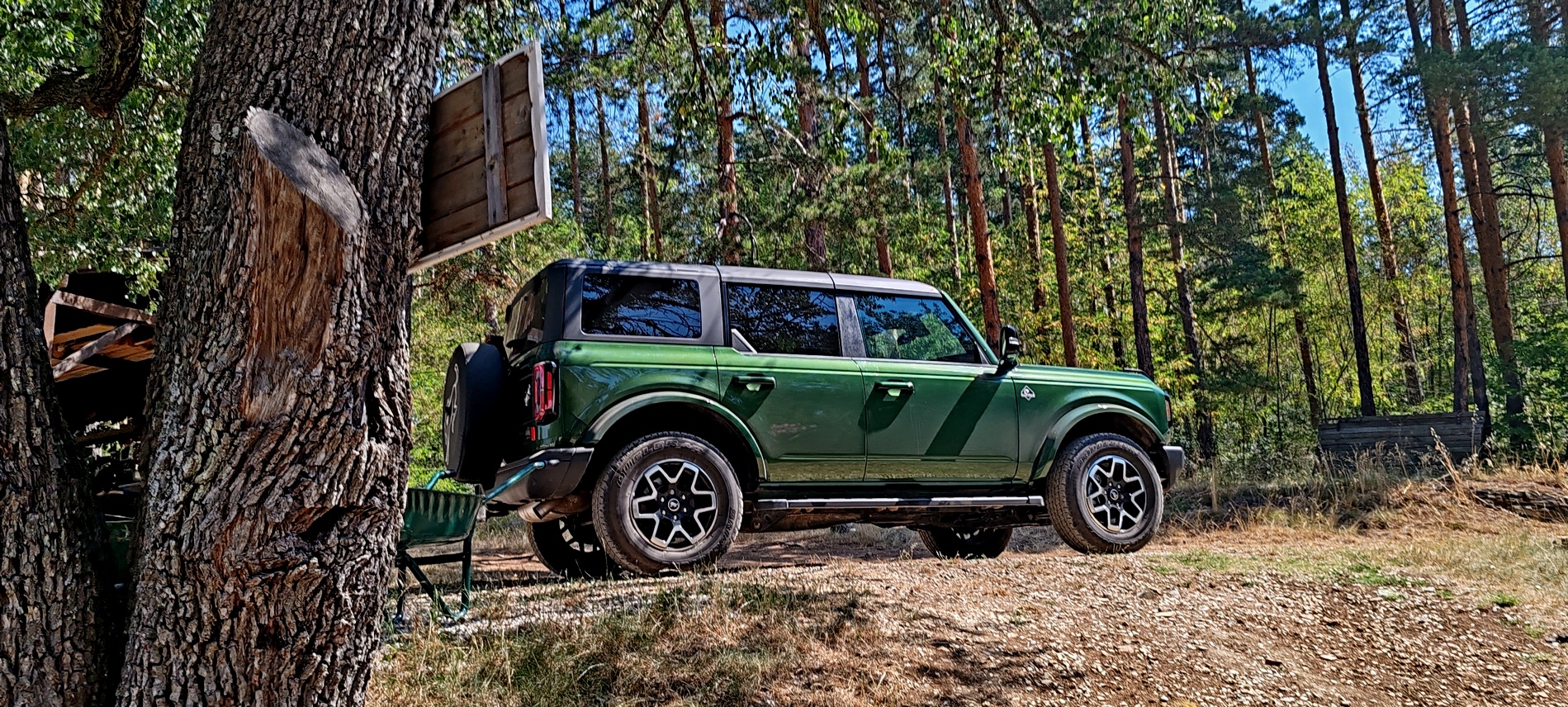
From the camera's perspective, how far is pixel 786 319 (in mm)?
6746

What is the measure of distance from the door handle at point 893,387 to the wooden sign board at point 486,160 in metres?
3.94

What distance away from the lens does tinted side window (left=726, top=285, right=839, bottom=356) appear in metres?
Answer: 6.60

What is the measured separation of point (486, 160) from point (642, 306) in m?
3.36

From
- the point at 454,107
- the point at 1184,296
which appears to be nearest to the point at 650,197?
the point at 1184,296

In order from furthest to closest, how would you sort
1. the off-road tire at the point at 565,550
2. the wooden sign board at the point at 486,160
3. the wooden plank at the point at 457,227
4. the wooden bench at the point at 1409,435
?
the wooden bench at the point at 1409,435, the off-road tire at the point at 565,550, the wooden plank at the point at 457,227, the wooden sign board at the point at 486,160

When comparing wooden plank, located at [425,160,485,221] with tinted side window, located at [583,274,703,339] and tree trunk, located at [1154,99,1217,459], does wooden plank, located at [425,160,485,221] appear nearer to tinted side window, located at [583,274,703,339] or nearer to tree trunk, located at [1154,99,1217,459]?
tinted side window, located at [583,274,703,339]

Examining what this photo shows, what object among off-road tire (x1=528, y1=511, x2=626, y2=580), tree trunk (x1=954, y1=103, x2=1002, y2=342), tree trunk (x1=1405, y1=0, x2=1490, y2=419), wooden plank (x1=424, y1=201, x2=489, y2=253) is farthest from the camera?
tree trunk (x1=1405, y1=0, x2=1490, y2=419)

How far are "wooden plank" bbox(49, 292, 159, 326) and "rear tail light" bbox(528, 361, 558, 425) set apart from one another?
283 cm

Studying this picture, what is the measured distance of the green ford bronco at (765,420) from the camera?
591 centimetres

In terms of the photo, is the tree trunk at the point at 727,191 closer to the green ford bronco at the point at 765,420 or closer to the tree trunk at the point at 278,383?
the green ford bronco at the point at 765,420

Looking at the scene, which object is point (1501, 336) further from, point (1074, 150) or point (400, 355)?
point (400, 355)

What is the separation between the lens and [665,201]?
62.9ft

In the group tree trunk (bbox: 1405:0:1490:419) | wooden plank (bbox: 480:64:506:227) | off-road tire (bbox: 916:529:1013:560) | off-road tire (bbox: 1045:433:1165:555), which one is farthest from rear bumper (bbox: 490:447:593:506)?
tree trunk (bbox: 1405:0:1490:419)

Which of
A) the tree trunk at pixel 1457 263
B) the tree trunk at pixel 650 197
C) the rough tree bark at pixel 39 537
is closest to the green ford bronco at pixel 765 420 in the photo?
the rough tree bark at pixel 39 537
